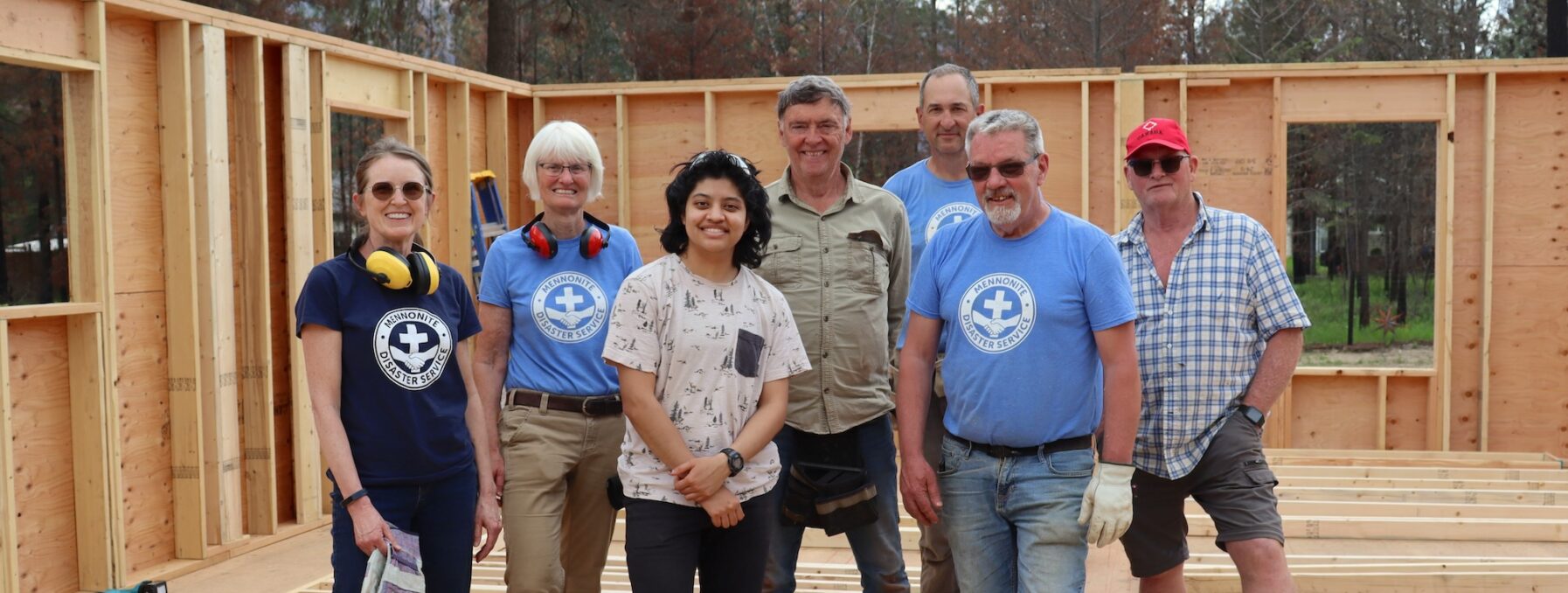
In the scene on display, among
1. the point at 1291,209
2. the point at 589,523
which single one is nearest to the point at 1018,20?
the point at 1291,209

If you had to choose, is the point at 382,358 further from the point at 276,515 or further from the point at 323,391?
the point at 276,515

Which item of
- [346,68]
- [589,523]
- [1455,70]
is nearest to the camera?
[589,523]

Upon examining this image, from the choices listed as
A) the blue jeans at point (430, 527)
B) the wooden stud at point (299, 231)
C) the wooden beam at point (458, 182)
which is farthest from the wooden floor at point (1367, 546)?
the wooden beam at point (458, 182)

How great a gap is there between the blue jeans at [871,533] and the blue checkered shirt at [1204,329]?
2.40 ft

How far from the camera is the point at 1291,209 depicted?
829 inches

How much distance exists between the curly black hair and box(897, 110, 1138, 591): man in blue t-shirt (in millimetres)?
516

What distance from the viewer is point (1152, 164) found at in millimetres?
3457

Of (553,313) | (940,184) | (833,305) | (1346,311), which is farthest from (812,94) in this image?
(1346,311)

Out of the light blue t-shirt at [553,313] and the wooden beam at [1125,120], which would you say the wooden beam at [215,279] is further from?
the wooden beam at [1125,120]

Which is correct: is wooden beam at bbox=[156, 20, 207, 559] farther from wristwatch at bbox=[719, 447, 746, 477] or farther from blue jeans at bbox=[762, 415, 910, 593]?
wristwatch at bbox=[719, 447, 746, 477]

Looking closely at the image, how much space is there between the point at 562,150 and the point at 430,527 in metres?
1.11

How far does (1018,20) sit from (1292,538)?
51.6 feet

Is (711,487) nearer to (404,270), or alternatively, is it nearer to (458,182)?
(404,270)

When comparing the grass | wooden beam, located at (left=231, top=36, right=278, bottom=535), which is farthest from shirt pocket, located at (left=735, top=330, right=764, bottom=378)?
the grass
